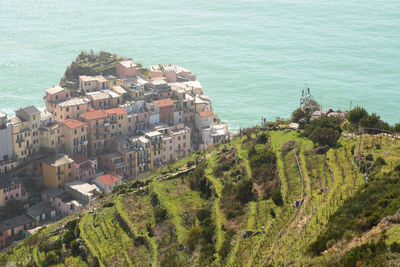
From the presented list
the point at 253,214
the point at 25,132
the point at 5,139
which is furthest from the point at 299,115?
the point at 5,139

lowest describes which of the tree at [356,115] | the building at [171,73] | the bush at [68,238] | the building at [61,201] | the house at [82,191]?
the building at [61,201]

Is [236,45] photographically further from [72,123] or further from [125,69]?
[72,123]

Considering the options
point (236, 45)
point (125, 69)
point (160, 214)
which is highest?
point (125, 69)

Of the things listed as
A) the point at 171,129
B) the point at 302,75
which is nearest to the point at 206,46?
the point at 302,75

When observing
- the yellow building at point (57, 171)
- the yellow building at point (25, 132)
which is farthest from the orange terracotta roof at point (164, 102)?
the yellow building at point (25, 132)

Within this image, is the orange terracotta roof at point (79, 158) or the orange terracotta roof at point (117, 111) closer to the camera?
the orange terracotta roof at point (79, 158)

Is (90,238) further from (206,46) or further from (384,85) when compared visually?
(206,46)

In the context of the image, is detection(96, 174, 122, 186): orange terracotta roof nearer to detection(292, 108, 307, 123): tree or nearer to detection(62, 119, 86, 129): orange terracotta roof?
detection(62, 119, 86, 129): orange terracotta roof

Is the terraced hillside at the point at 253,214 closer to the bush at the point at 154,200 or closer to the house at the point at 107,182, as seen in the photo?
the bush at the point at 154,200
